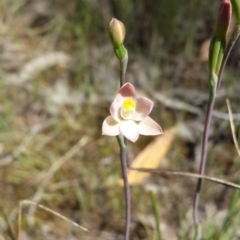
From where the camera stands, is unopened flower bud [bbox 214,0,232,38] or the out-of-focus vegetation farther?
the out-of-focus vegetation

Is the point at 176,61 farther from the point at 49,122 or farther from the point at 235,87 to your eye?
the point at 49,122

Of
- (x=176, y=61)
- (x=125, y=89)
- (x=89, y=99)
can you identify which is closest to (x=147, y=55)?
→ (x=176, y=61)

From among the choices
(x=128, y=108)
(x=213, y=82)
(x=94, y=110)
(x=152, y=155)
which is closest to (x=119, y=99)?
(x=128, y=108)

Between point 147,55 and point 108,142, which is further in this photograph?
point 147,55

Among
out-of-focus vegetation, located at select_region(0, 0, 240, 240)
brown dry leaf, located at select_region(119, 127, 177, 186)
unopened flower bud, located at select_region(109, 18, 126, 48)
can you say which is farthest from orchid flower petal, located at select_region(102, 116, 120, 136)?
brown dry leaf, located at select_region(119, 127, 177, 186)

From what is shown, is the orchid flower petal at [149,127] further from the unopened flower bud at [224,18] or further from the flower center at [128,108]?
the unopened flower bud at [224,18]

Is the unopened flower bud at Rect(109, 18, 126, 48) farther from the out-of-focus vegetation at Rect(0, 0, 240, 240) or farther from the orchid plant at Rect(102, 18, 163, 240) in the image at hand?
the out-of-focus vegetation at Rect(0, 0, 240, 240)

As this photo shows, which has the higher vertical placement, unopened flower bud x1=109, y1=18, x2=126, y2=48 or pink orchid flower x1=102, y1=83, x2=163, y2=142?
unopened flower bud x1=109, y1=18, x2=126, y2=48
